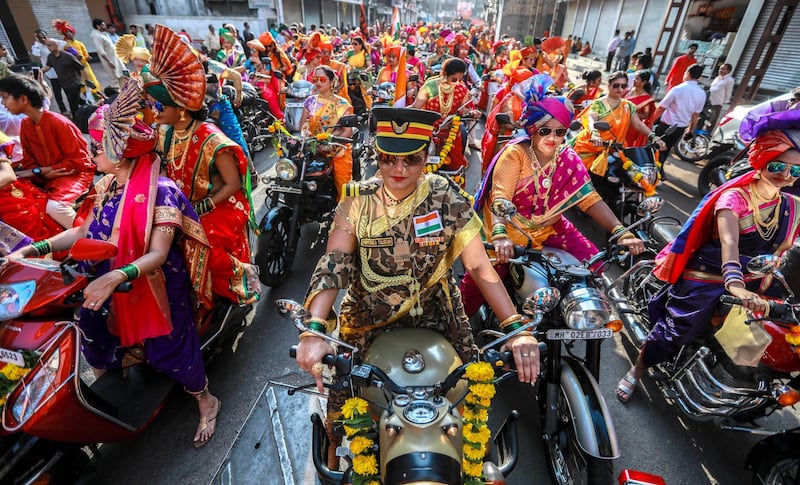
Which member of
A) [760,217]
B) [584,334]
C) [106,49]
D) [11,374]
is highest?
[760,217]

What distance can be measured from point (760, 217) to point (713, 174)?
5.54 metres

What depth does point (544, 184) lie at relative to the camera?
9.39ft

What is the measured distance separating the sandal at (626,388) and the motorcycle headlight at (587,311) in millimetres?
1451

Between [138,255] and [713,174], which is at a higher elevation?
[138,255]

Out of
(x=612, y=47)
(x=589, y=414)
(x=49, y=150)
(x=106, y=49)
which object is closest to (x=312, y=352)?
(x=589, y=414)

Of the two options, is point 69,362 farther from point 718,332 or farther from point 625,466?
point 718,332

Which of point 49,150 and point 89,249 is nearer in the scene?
point 89,249

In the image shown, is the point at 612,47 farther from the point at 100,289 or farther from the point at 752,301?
the point at 100,289

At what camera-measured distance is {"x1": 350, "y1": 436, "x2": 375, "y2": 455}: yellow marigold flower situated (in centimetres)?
143

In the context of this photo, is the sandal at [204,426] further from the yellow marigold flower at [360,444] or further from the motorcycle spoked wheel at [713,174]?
the motorcycle spoked wheel at [713,174]

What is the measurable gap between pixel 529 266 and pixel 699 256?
48.8 inches

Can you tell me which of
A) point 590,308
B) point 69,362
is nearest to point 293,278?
point 69,362

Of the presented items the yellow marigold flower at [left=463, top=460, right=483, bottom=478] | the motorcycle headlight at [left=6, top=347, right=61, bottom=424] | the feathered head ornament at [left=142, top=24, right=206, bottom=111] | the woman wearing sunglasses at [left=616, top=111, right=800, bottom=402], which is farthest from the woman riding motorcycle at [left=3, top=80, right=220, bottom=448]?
the woman wearing sunglasses at [left=616, top=111, right=800, bottom=402]

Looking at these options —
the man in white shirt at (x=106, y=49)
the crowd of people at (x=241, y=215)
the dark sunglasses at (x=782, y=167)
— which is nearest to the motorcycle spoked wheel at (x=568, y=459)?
the crowd of people at (x=241, y=215)
